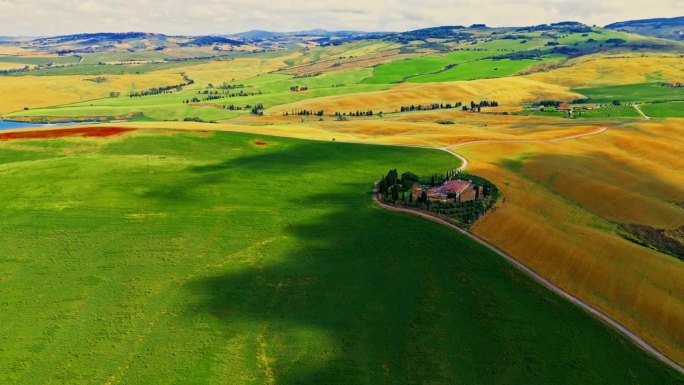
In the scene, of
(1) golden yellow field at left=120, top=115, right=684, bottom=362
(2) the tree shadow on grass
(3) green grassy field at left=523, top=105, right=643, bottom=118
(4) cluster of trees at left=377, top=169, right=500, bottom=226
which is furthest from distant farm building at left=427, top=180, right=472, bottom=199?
(3) green grassy field at left=523, top=105, right=643, bottom=118

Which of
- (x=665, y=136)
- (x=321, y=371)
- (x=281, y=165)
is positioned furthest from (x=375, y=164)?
(x=665, y=136)

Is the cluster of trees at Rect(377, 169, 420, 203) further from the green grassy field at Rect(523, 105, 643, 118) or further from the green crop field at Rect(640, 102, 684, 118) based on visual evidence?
the green crop field at Rect(640, 102, 684, 118)

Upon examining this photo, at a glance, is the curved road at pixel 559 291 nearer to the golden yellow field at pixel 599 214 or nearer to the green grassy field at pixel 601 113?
the golden yellow field at pixel 599 214

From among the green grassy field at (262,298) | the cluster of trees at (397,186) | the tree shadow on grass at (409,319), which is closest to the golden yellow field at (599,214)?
the tree shadow on grass at (409,319)

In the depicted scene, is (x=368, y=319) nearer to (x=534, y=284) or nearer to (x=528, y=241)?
(x=534, y=284)

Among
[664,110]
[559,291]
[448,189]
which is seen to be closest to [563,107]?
[664,110]

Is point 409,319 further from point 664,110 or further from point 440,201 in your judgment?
point 664,110
